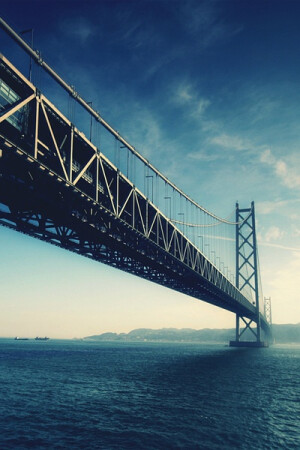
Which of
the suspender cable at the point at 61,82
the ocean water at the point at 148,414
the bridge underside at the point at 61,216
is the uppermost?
the suspender cable at the point at 61,82

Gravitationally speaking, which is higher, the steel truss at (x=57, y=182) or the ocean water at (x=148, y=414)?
the steel truss at (x=57, y=182)

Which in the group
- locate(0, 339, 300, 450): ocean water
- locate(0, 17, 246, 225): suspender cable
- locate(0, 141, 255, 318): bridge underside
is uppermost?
locate(0, 17, 246, 225): suspender cable

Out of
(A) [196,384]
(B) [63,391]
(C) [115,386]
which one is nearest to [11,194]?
(B) [63,391]

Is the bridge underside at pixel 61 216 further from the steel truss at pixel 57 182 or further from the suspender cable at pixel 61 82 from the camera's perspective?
the suspender cable at pixel 61 82

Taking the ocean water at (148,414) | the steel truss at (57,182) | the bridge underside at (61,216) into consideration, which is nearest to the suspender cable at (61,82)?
the steel truss at (57,182)

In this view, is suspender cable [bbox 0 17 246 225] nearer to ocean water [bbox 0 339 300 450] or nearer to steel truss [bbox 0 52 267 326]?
steel truss [bbox 0 52 267 326]

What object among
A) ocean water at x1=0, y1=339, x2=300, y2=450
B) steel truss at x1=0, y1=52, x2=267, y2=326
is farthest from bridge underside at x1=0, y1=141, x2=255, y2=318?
ocean water at x1=0, y1=339, x2=300, y2=450

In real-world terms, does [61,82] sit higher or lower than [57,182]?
higher

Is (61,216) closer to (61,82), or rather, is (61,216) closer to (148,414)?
(61,82)

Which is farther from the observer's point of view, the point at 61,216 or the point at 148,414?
the point at 61,216

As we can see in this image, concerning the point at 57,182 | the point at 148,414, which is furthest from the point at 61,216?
the point at 148,414

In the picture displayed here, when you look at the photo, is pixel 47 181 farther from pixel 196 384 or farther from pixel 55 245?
pixel 196 384
